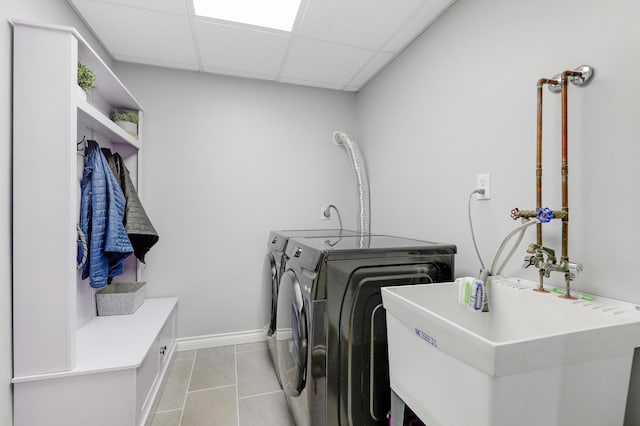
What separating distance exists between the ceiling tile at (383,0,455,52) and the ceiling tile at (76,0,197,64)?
52.3 inches

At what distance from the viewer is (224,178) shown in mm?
2551

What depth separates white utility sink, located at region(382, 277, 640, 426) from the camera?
0.67m

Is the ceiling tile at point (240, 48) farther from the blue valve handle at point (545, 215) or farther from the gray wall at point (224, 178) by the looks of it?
the blue valve handle at point (545, 215)

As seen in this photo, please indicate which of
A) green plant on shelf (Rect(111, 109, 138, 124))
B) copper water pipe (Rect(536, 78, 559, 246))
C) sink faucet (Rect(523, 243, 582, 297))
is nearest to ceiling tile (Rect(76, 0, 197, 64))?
green plant on shelf (Rect(111, 109, 138, 124))

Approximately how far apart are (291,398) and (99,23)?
2.47 m

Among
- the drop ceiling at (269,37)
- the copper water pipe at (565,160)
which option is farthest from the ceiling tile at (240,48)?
the copper water pipe at (565,160)

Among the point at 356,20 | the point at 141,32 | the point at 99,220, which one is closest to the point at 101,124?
the point at 99,220

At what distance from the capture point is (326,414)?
1.26 meters

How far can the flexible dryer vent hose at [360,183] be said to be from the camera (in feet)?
8.18

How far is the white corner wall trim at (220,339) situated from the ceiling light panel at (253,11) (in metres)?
2.18

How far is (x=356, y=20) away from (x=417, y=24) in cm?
38

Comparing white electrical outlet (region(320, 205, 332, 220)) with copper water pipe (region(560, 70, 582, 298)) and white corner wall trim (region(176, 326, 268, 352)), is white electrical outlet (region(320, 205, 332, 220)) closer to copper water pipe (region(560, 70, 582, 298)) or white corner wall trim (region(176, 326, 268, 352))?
white corner wall trim (region(176, 326, 268, 352))

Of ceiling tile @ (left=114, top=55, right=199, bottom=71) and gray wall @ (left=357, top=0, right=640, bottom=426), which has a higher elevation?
ceiling tile @ (left=114, top=55, right=199, bottom=71)

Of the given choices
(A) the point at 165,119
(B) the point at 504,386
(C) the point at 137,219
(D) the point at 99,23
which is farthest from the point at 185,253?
(B) the point at 504,386
